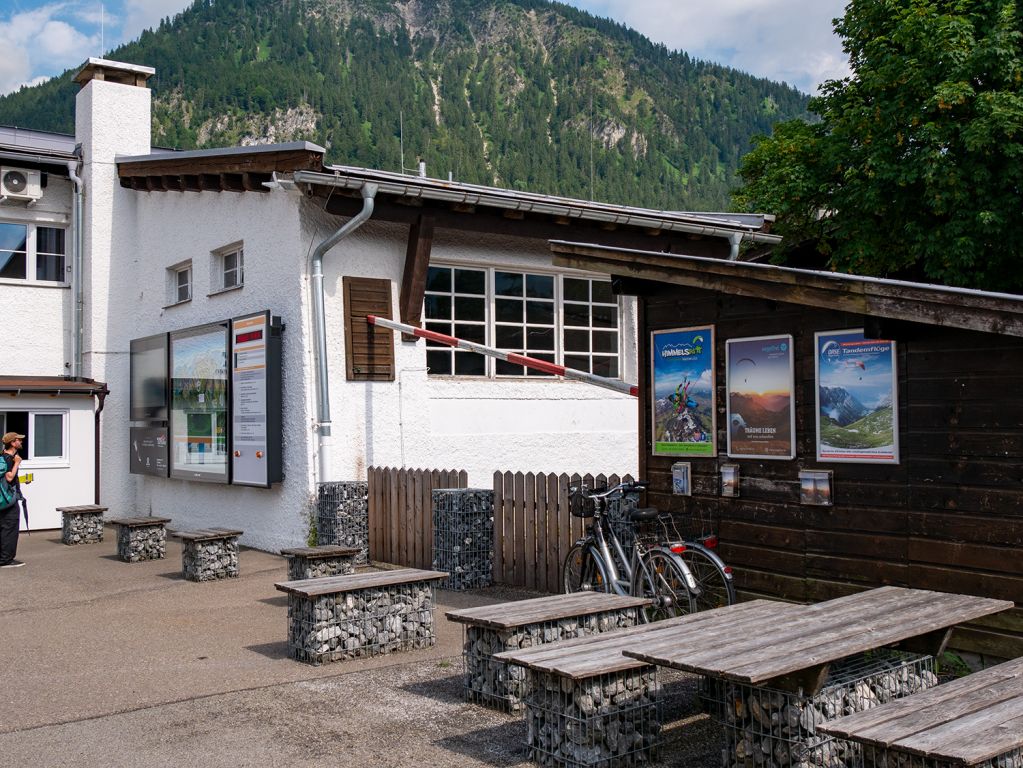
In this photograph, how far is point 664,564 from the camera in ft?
24.4

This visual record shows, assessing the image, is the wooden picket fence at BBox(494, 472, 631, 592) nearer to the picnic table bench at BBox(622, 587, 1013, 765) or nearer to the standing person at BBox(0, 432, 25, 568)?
the picnic table bench at BBox(622, 587, 1013, 765)

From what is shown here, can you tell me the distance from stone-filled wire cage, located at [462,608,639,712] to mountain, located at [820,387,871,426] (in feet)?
6.13

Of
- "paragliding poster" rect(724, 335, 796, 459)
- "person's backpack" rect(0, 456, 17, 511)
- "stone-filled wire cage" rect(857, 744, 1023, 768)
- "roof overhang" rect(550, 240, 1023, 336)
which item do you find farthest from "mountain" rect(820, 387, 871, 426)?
"person's backpack" rect(0, 456, 17, 511)

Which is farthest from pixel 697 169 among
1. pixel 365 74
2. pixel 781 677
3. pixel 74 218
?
Answer: pixel 781 677

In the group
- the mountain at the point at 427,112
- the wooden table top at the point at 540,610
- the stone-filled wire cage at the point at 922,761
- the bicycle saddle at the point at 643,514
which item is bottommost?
the stone-filled wire cage at the point at 922,761

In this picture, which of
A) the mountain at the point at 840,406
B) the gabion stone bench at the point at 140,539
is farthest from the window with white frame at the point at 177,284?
the mountain at the point at 840,406

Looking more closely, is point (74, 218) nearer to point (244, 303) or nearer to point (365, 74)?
point (244, 303)

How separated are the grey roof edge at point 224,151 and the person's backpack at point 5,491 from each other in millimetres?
4593

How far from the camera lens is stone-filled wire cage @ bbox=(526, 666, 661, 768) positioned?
4988 mm

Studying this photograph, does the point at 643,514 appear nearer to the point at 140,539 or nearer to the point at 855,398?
the point at 855,398

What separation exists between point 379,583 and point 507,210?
717cm

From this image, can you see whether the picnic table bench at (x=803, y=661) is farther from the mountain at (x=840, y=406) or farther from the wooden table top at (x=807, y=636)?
the mountain at (x=840, y=406)

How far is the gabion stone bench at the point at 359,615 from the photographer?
733cm

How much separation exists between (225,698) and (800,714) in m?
3.56
